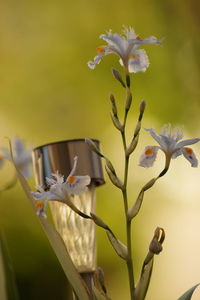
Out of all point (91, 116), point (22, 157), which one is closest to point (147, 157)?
point (22, 157)

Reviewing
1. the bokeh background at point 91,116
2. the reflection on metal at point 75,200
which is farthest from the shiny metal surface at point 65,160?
the bokeh background at point 91,116

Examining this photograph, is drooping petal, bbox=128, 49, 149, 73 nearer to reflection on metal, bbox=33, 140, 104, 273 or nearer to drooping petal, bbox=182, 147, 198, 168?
drooping petal, bbox=182, 147, 198, 168

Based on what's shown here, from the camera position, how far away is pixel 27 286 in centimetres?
215

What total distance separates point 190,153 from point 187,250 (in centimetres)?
117

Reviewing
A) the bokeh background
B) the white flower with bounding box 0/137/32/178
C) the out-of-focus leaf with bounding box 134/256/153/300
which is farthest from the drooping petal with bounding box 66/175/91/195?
the bokeh background

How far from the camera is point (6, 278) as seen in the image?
183 centimetres

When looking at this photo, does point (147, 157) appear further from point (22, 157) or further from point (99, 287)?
point (22, 157)

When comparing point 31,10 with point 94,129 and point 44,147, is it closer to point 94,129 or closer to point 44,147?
point 94,129

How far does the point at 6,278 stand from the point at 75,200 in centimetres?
34

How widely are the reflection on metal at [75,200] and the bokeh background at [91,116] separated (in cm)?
39

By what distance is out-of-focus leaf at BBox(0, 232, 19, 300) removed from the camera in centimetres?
181

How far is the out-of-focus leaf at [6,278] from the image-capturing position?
181 cm

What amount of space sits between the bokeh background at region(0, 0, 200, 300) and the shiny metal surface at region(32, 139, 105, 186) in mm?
387

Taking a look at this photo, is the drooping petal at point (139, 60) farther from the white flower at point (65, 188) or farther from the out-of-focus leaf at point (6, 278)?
the out-of-focus leaf at point (6, 278)
